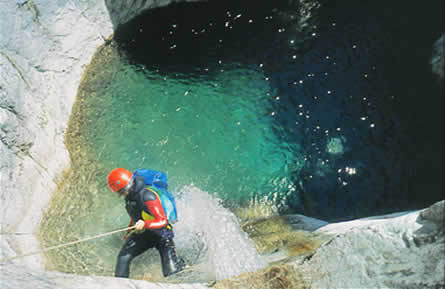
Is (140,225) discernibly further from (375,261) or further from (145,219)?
(375,261)

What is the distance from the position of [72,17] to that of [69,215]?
14.6 ft

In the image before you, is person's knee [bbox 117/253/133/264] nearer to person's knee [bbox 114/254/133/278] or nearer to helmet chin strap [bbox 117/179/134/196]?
person's knee [bbox 114/254/133/278]

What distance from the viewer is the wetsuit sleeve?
4.15 metres

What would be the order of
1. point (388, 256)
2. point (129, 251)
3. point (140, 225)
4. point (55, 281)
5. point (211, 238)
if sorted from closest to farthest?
point (388, 256), point (55, 281), point (140, 225), point (129, 251), point (211, 238)

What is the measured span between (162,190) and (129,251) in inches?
38.8

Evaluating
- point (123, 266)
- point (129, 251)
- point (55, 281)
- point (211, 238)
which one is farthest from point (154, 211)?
point (55, 281)

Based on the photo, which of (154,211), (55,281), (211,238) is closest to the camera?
(55,281)

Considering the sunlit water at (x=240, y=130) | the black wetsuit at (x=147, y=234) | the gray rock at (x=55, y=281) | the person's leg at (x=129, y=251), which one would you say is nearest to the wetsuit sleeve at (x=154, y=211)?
the black wetsuit at (x=147, y=234)

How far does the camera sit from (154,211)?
421 centimetres

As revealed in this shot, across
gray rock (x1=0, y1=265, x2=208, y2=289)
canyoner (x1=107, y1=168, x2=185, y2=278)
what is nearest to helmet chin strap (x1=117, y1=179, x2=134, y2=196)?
canyoner (x1=107, y1=168, x2=185, y2=278)

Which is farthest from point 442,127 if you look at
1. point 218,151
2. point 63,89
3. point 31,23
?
point 31,23

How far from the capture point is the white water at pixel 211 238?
4324 mm

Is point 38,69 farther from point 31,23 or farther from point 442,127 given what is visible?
point 442,127

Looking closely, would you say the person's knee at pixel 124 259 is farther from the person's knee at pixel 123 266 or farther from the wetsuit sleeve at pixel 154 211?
the wetsuit sleeve at pixel 154 211
